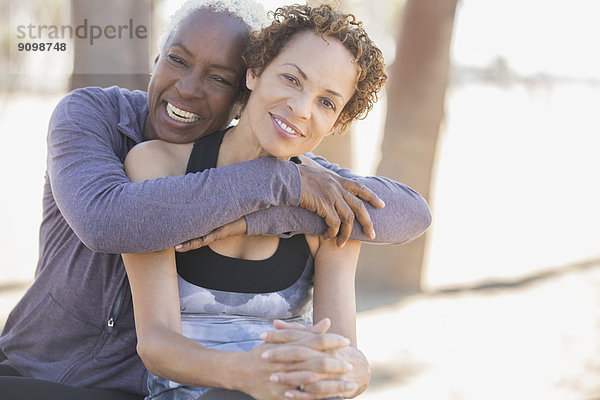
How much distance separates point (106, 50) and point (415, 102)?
10.0 feet

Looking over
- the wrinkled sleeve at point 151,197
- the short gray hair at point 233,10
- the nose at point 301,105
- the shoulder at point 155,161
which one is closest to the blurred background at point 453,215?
the short gray hair at point 233,10

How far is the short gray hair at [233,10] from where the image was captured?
7.52ft

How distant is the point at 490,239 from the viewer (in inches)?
352

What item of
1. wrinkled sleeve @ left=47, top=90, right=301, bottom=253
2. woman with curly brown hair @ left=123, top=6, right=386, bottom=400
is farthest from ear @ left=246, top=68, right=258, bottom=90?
wrinkled sleeve @ left=47, top=90, right=301, bottom=253

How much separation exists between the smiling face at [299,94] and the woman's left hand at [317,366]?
53 cm

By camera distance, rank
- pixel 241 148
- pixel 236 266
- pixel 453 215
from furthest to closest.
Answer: pixel 453 215, pixel 241 148, pixel 236 266

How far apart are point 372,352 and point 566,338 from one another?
1810mm

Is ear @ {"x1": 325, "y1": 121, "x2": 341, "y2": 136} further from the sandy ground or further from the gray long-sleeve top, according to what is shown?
the sandy ground

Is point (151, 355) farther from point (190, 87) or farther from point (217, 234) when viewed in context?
point (190, 87)

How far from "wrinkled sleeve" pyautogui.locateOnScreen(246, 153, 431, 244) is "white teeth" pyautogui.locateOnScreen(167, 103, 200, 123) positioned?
0.53 metres

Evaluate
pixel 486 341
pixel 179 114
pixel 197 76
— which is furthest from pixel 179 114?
pixel 486 341

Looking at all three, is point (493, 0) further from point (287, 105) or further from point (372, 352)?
point (287, 105)

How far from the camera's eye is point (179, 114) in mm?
→ 2299

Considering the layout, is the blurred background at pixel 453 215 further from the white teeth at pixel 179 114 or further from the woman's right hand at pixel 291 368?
the woman's right hand at pixel 291 368
